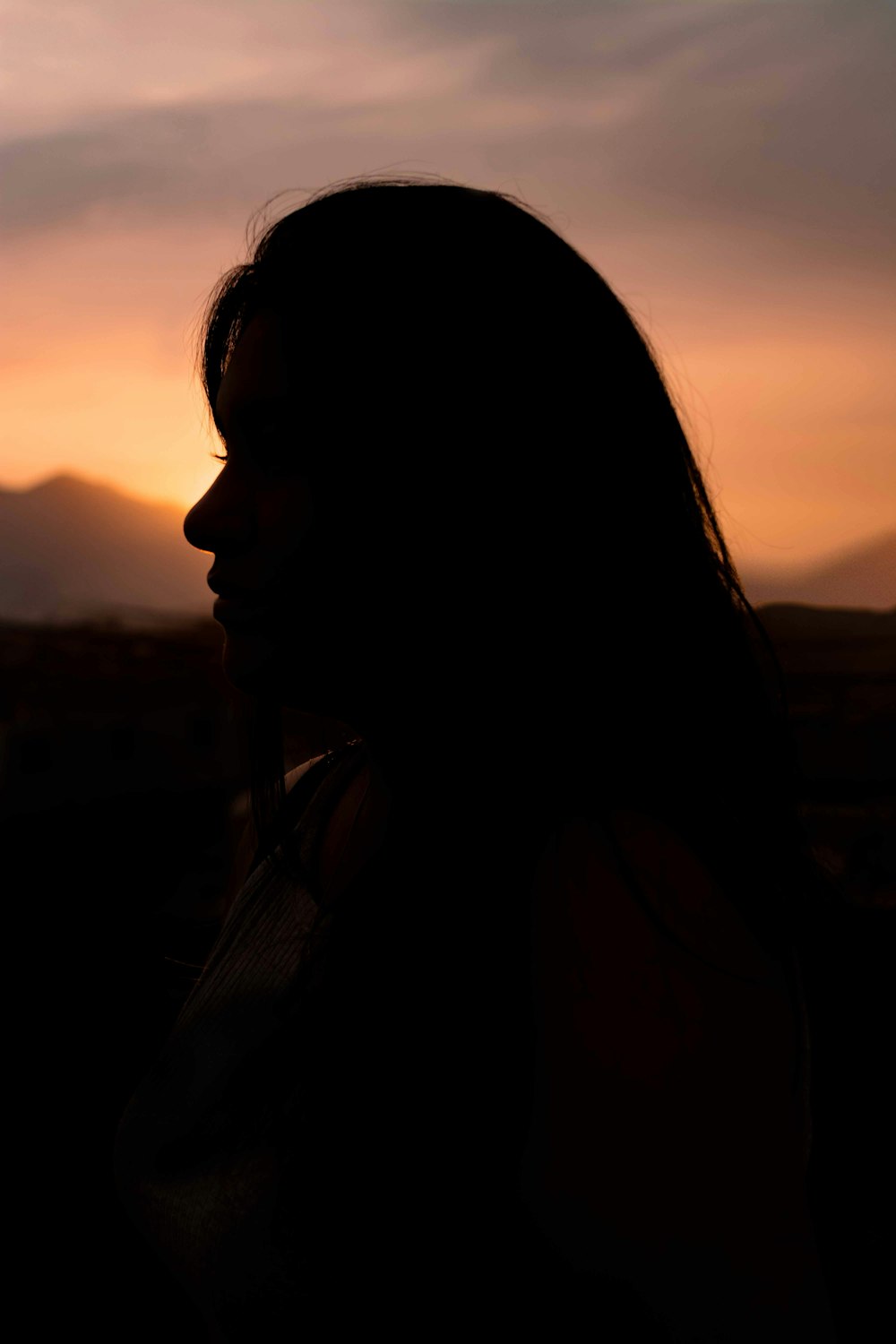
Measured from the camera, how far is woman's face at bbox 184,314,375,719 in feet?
2.55

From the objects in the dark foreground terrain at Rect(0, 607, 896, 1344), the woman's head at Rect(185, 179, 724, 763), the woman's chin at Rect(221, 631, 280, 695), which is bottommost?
the dark foreground terrain at Rect(0, 607, 896, 1344)

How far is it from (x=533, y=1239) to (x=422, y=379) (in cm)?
55

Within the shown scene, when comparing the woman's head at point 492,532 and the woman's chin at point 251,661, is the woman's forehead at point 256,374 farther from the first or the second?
the woman's chin at point 251,661

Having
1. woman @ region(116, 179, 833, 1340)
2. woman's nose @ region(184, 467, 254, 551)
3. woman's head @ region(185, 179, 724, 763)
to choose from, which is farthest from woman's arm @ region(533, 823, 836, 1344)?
woman's nose @ region(184, 467, 254, 551)

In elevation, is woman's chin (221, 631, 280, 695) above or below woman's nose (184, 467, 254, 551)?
below

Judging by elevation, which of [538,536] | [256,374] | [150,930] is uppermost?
[256,374]

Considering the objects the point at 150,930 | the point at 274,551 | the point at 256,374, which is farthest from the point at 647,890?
the point at 150,930

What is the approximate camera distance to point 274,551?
781mm

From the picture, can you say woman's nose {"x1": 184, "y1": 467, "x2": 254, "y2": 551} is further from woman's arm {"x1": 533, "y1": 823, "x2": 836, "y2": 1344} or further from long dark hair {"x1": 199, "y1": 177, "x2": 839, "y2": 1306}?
woman's arm {"x1": 533, "y1": 823, "x2": 836, "y2": 1344}

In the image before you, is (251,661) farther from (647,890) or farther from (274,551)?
(647,890)

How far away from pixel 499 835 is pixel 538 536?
0.66ft

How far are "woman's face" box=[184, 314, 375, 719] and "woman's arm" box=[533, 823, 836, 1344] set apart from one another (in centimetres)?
26

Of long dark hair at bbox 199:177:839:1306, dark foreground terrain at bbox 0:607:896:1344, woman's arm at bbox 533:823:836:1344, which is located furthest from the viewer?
dark foreground terrain at bbox 0:607:896:1344

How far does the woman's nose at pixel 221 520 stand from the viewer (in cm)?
79
